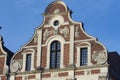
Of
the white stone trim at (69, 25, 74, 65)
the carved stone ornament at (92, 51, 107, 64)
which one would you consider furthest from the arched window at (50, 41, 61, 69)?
the carved stone ornament at (92, 51, 107, 64)

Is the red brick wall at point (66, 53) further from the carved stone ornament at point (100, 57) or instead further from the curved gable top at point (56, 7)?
the curved gable top at point (56, 7)

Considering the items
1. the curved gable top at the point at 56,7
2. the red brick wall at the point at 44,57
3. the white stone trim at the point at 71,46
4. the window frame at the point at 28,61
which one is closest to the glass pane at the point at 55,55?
the red brick wall at the point at 44,57

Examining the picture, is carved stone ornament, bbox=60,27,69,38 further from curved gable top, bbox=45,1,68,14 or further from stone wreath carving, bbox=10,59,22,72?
stone wreath carving, bbox=10,59,22,72

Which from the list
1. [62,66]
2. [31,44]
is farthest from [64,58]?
[31,44]

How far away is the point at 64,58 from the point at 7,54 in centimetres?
585

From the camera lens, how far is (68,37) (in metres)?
44.0

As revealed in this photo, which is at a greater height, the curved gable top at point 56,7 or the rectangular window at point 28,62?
the curved gable top at point 56,7

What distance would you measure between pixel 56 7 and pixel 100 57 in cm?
694

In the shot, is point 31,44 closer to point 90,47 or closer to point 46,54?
point 46,54

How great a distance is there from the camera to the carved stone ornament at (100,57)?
4166cm

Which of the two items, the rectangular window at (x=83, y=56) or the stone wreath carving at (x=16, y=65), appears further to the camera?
the stone wreath carving at (x=16, y=65)

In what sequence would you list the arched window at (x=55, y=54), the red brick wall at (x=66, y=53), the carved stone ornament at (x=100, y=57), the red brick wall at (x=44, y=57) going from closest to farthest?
the carved stone ornament at (x=100, y=57) → the red brick wall at (x=66, y=53) → the arched window at (x=55, y=54) → the red brick wall at (x=44, y=57)

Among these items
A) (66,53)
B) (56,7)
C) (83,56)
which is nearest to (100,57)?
(83,56)

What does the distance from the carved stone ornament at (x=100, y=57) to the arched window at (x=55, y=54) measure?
3.52 m
